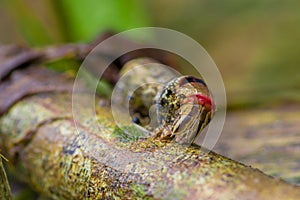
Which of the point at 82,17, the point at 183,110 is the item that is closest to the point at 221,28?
the point at 82,17

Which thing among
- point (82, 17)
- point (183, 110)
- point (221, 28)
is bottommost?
point (183, 110)

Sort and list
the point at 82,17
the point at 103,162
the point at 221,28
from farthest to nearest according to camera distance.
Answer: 1. the point at 221,28
2. the point at 82,17
3. the point at 103,162

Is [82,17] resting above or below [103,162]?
above

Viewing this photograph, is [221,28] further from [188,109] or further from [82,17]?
[188,109]

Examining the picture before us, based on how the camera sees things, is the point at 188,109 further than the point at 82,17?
No

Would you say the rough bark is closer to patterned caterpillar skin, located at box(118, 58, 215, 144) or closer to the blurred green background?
patterned caterpillar skin, located at box(118, 58, 215, 144)

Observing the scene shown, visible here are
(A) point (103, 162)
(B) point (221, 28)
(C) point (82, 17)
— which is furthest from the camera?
(B) point (221, 28)

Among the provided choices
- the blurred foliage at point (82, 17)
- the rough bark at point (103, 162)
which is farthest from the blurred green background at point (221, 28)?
the rough bark at point (103, 162)

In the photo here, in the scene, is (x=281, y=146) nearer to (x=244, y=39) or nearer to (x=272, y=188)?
(x=272, y=188)

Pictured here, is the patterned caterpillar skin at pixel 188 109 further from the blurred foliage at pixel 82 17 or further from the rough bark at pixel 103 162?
the blurred foliage at pixel 82 17
